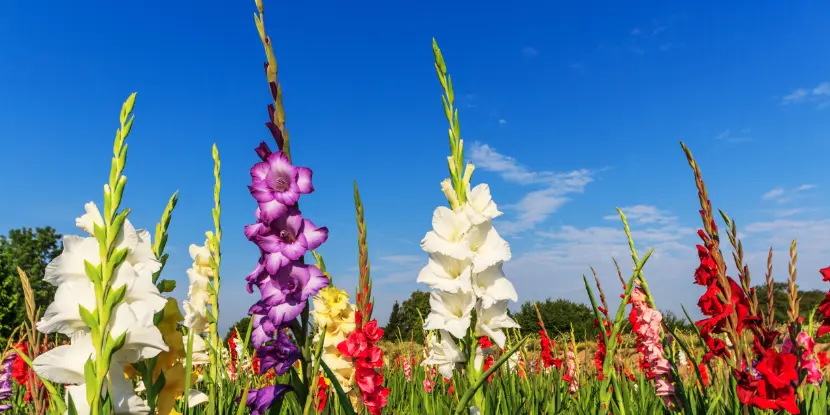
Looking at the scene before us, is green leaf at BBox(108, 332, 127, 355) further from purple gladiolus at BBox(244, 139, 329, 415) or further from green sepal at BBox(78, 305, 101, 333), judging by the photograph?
purple gladiolus at BBox(244, 139, 329, 415)

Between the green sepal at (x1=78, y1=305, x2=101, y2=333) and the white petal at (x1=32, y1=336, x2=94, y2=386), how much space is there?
105mm

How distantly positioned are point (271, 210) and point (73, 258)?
659mm

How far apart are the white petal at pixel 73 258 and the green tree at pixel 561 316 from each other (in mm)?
19305

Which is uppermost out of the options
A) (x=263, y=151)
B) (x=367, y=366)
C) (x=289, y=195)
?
(x=263, y=151)

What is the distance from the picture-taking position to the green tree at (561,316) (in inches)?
809

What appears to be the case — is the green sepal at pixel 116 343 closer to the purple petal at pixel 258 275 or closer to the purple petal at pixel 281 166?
the purple petal at pixel 258 275

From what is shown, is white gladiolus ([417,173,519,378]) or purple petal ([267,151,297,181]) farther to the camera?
white gladiolus ([417,173,519,378])

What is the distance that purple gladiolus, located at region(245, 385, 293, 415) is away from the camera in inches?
77.5

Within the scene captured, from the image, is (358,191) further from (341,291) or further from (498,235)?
(341,291)

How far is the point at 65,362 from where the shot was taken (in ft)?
4.75

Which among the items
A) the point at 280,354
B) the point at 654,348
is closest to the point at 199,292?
the point at 280,354

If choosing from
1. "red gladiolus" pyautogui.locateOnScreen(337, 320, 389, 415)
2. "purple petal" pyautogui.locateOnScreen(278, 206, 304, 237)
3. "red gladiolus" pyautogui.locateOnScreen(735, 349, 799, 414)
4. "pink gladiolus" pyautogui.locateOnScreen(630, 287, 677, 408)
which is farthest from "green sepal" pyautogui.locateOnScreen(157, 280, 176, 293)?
"pink gladiolus" pyautogui.locateOnScreen(630, 287, 677, 408)

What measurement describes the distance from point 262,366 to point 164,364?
18.9 inches

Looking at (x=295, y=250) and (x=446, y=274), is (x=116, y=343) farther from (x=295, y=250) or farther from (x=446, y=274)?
(x=446, y=274)
